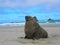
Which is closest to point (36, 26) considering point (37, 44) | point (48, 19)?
point (37, 44)

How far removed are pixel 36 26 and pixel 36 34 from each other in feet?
1.19

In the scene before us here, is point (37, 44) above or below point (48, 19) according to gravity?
below

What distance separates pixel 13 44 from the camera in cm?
680

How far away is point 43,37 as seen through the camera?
879 cm

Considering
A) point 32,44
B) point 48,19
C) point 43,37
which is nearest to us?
point 32,44

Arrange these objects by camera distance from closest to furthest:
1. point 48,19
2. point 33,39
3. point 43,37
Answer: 1. point 33,39
2. point 43,37
3. point 48,19

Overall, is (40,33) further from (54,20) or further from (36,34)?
(54,20)

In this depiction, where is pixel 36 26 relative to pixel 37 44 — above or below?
above

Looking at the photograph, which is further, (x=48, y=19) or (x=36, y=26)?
(x=48, y=19)

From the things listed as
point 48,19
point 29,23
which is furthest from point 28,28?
point 48,19

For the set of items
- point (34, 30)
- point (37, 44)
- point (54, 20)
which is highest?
point (54, 20)

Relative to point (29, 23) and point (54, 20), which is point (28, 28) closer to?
point (29, 23)

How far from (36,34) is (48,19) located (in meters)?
21.9

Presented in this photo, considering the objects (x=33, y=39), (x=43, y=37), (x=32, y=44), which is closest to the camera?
(x=32, y=44)
